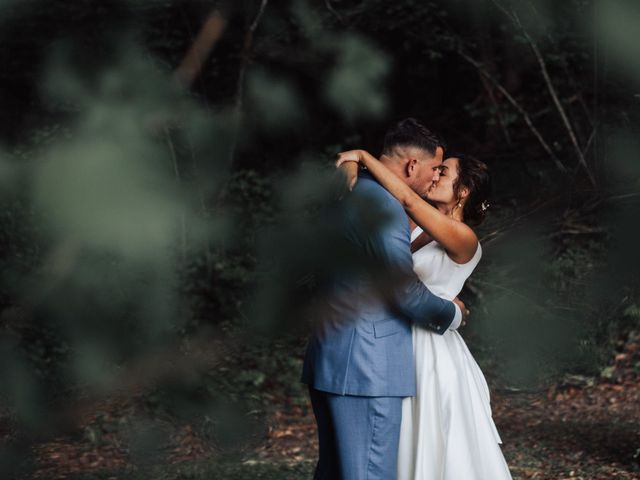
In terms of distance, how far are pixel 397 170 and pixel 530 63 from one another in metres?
4.49

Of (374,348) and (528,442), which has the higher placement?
(374,348)

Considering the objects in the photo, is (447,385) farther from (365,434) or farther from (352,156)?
(352,156)

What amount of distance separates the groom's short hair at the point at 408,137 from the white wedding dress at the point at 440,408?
261mm

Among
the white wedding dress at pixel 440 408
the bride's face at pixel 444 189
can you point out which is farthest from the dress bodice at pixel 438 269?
the bride's face at pixel 444 189

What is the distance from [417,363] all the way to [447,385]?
0.09m

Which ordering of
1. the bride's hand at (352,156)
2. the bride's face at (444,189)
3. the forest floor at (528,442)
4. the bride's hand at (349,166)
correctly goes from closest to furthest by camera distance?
the bride's hand at (349,166), the bride's hand at (352,156), the bride's face at (444,189), the forest floor at (528,442)

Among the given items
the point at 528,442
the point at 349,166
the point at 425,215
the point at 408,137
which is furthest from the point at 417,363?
the point at 528,442

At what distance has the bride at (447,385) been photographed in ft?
8.25

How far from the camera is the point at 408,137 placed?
7.88 feet

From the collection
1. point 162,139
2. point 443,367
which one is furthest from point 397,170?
point 162,139

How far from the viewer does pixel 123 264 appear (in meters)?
1.34

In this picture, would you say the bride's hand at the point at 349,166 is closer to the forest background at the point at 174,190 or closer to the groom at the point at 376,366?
the forest background at the point at 174,190

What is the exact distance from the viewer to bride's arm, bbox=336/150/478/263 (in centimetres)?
213

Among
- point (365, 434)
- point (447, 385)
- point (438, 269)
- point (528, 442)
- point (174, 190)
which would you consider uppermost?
point (174, 190)
